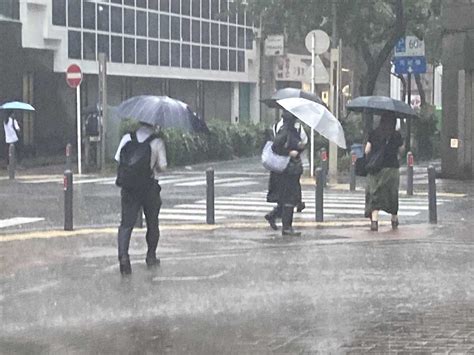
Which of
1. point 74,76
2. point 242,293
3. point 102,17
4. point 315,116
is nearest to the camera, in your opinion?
point 242,293

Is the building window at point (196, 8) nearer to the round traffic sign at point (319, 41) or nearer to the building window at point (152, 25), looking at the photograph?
the building window at point (152, 25)

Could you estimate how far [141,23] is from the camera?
1539 inches

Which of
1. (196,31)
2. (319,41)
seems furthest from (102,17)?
(319,41)

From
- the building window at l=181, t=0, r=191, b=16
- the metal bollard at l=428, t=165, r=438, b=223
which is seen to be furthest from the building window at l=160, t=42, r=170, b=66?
the metal bollard at l=428, t=165, r=438, b=223

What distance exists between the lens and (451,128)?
2689 centimetres

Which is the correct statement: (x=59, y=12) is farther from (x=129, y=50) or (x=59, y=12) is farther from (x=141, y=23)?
(x=141, y=23)

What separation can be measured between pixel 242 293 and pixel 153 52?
30847mm

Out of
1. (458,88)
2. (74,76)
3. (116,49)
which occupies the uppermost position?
(116,49)

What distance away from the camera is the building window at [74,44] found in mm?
34850

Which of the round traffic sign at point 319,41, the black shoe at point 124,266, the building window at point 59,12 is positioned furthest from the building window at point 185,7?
the black shoe at point 124,266

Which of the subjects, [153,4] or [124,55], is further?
[153,4]

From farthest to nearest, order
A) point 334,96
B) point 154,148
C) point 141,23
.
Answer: point 141,23 < point 334,96 < point 154,148

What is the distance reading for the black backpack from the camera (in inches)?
425

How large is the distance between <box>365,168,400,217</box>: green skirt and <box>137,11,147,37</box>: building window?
25.6 meters
